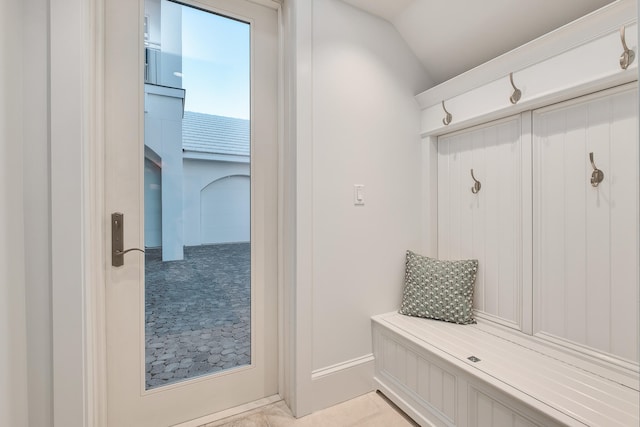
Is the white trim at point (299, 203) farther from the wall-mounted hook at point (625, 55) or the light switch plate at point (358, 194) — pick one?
the wall-mounted hook at point (625, 55)

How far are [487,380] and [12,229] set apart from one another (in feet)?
6.24

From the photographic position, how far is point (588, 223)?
4.32 ft

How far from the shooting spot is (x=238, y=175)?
1663mm

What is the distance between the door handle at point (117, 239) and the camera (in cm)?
136

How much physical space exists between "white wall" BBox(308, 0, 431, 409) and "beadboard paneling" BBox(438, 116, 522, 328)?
8.2 inches

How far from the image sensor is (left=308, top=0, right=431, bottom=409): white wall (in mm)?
1668

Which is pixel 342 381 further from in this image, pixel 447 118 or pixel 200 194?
pixel 447 118

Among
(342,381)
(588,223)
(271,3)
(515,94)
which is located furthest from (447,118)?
(342,381)

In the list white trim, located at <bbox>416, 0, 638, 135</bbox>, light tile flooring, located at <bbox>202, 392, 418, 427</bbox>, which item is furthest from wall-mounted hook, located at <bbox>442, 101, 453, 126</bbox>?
light tile flooring, located at <bbox>202, 392, 418, 427</bbox>

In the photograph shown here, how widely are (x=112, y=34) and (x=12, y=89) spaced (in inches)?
20.6

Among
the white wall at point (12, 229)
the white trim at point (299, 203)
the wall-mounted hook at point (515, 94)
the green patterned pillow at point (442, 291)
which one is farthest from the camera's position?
the green patterned pillow at point (442, 291)

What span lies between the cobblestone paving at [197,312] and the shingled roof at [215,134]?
1.81 feet

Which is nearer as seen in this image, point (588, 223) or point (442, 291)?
point (588, 223)

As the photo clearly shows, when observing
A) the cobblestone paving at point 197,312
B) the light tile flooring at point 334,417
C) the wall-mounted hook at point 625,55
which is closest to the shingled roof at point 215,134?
the cobblestone paving at point 197,312
